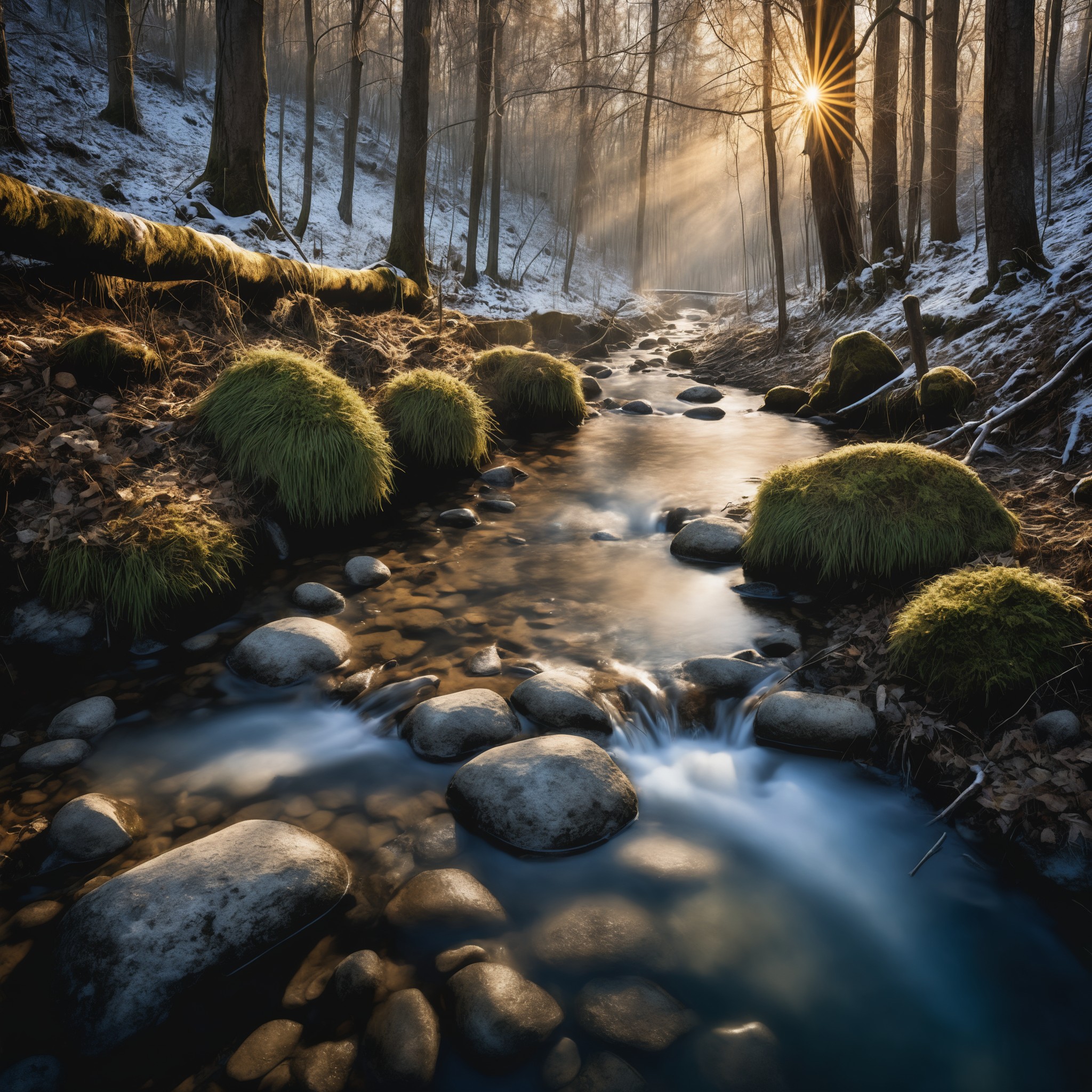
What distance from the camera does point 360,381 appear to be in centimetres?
675

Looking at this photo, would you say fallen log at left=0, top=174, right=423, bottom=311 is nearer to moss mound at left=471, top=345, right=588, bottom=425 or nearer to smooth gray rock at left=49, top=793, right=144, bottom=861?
moss mound at left=471, top=345, right=588, bottom=425

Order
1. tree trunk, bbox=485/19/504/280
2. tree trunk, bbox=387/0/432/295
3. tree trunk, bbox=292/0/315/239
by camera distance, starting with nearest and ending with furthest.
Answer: tree trunk, bbox=387/0/432/295, tree trunk, bbox=292/0/315/239, tree trunk, bbox=485/19/504/280

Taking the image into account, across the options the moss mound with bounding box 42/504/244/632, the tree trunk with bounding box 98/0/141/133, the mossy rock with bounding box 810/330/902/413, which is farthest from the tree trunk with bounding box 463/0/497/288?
the moss mound with bounding box 42/504/244/632

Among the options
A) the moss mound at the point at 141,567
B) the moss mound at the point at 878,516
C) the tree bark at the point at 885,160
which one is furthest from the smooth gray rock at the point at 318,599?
the tree bark at the point at 885,160

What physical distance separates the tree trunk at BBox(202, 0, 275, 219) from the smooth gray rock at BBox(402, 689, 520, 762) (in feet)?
27.5

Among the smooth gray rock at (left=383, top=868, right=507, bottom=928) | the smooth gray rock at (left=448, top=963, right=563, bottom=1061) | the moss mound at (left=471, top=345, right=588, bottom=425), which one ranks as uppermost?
the moss mound at (left=471, top=345, right=588, bottom=425)

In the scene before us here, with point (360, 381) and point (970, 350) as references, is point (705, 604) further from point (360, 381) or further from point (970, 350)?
point (970, 350)

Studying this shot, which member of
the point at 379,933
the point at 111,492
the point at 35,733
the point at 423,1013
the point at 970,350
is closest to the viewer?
the point at 423,1013

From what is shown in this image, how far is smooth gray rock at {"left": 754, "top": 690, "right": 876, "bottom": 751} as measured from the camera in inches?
110

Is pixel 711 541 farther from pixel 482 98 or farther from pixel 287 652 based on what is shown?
pixel 482 98

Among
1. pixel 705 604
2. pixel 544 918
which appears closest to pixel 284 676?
pixel 544 918

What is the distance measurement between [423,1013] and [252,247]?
27.8 feet

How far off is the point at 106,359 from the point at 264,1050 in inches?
178

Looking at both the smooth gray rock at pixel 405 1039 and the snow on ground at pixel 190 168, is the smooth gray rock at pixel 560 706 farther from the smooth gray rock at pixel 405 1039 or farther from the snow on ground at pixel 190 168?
the snow on ground at pixel 190 168
